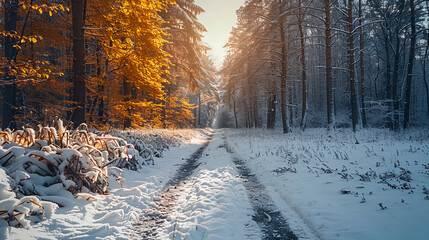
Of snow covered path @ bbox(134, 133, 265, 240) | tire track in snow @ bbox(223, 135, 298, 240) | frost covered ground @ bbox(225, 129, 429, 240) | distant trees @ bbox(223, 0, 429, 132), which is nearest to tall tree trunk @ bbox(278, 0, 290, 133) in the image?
distant trees @ bbox(223, 0, 429, 132)

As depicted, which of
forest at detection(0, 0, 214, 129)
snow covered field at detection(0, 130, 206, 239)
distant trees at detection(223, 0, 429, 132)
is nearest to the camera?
snow covered field at detection(0, 130, 206, 239)

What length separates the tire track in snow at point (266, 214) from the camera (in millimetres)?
2330

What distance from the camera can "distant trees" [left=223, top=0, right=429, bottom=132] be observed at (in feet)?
49.9

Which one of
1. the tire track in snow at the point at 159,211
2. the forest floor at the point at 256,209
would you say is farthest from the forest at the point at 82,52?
the forest floor at the point at 256,209

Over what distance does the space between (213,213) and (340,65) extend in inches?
1130

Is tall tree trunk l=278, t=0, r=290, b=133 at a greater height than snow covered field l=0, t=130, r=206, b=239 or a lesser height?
greater

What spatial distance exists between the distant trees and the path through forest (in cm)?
1033

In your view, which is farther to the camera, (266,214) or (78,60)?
(78,60)

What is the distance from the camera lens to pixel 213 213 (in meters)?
2.84

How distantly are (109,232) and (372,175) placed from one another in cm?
478

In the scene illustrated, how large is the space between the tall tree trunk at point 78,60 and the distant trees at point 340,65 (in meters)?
9.99

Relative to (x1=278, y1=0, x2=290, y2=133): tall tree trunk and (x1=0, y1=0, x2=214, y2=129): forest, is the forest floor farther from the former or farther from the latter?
(x1=278, y1=0, x2=290, y2=133): tall tree trunk

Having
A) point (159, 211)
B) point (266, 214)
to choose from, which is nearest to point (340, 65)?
point (266, 214)

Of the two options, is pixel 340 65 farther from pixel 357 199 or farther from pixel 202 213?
pixel 202 213
